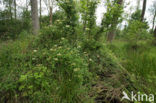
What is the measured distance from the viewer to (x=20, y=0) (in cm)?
440

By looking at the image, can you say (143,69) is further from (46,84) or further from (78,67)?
(46,84)

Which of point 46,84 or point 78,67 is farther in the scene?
point 78,67

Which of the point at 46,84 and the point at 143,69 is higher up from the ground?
the point at 143,69

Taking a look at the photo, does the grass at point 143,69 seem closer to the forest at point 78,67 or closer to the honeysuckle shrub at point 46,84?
the forest at point 78,67

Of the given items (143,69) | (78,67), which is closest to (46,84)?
(78,67)

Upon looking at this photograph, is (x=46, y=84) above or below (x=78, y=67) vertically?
below

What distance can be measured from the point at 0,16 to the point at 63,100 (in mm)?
6148

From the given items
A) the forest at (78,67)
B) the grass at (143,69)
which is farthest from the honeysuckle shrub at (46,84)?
the grass at (143,69)

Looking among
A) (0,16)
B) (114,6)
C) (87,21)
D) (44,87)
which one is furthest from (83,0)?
(0,16)

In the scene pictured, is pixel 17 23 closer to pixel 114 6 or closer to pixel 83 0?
pixel 83 0

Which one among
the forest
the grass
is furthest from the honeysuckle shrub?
the grass

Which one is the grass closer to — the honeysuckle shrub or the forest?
the forest

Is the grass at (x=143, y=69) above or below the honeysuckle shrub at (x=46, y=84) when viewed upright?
above

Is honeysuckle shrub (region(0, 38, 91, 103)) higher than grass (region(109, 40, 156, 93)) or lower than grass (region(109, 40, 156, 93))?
lower
